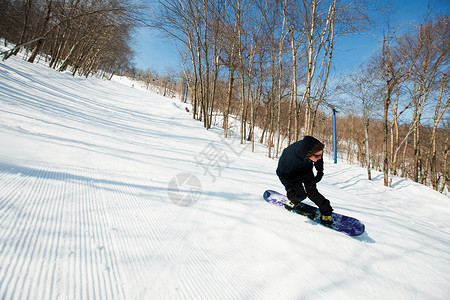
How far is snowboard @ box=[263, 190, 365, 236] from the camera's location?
2361mm

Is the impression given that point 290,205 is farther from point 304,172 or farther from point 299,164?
point 299,164

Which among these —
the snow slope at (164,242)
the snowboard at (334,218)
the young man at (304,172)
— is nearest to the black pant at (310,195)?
the young man at (304,172)

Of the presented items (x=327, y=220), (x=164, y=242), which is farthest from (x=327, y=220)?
(x=164, y=242)

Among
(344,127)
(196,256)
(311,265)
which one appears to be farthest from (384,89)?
(344,127)

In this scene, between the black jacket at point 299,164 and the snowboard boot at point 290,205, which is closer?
the black jacket at point 299,164

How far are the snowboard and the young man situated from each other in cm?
9

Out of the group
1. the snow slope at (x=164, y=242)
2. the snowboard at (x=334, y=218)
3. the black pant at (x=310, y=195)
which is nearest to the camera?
the snow slope at (x=164, y=242)

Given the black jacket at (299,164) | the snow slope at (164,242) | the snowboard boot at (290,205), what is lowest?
the snow slope at (164,242)

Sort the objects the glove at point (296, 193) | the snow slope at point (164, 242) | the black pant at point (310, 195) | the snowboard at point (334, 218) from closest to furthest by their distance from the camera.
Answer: the snow slope at point (164, 242) < the snowboard at point (334, 218) < the black pant at point (310, 195) < the glove at point (296, 193)

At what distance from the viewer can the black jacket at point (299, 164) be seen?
2.43m

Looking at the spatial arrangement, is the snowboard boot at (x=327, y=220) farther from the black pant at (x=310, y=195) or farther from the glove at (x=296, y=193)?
Answer: the glove at (x=296, y=193)

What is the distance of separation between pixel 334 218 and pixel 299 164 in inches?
39.4

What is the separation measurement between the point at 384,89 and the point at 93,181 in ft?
44.3

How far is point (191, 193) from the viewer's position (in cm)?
266
